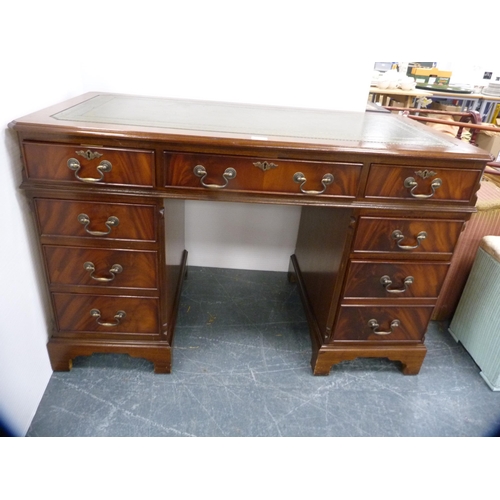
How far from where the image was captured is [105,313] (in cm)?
122

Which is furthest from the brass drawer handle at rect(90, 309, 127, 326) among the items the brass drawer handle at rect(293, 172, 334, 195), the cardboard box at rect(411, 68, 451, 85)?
the cardboard box at rect(411, 68, 451, 85)

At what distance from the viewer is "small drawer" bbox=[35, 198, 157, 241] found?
40.9 inches

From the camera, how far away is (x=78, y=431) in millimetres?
1106

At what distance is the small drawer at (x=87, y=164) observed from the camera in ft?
3.14

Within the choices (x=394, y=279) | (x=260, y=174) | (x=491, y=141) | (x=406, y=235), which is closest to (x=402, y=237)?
(x=406, y=235)

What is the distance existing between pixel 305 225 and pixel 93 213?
0.90 m

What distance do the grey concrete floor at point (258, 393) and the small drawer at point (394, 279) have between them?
36cm

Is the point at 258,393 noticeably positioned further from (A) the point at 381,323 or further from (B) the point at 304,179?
(B) the point at 304,179

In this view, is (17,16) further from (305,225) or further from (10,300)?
(305,225)

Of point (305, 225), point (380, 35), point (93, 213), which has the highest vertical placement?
point (380, 35)

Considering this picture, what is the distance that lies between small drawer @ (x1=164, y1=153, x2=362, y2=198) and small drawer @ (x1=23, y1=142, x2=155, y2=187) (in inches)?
2.8

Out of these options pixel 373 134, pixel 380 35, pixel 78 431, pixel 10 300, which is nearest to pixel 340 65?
pixel 380 35

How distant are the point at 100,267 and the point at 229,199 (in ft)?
1.45

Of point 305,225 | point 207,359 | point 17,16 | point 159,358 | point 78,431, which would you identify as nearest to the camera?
point 17,16
